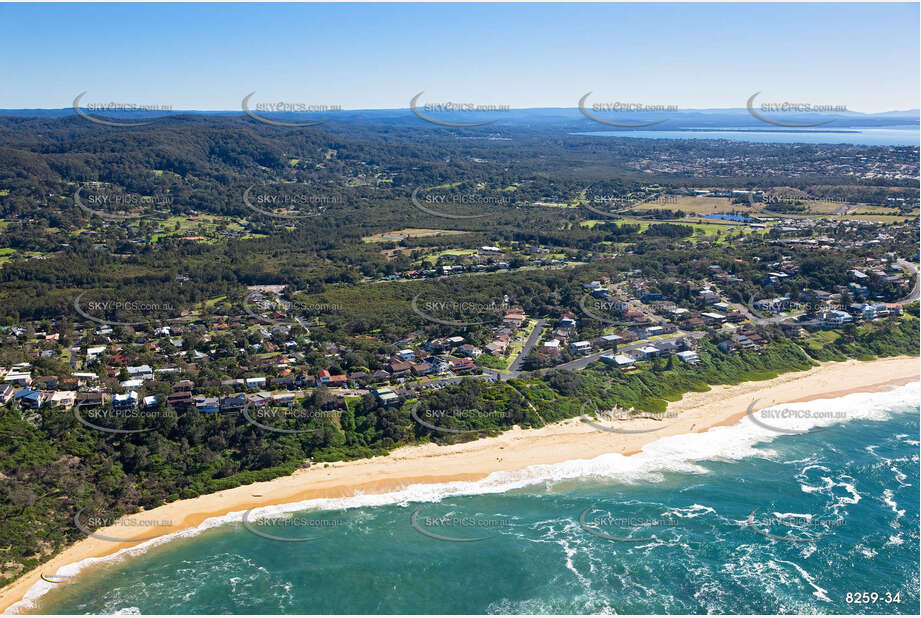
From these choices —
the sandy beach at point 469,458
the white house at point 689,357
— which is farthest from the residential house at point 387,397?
the white house at point 689,357

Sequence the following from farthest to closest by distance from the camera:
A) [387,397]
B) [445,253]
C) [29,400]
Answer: [445,253] → [387,397] → [29,400]

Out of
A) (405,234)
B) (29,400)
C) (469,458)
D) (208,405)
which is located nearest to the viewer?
(469,458)

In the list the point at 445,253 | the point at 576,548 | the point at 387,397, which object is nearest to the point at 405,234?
the point at 445,253

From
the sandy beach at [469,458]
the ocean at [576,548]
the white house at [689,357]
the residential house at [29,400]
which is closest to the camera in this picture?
the ocean at [576,548]

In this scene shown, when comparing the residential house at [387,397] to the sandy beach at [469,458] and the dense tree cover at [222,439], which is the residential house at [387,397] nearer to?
the dense tree cover at [222,439]

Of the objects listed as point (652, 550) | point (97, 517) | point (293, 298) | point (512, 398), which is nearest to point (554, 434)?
point (512, 398)

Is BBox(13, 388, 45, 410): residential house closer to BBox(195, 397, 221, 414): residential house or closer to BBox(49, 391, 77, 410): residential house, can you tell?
BBox(49, 391, 77, 410): residential house

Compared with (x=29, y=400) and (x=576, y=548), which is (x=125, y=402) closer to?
(x=29, y=400)
